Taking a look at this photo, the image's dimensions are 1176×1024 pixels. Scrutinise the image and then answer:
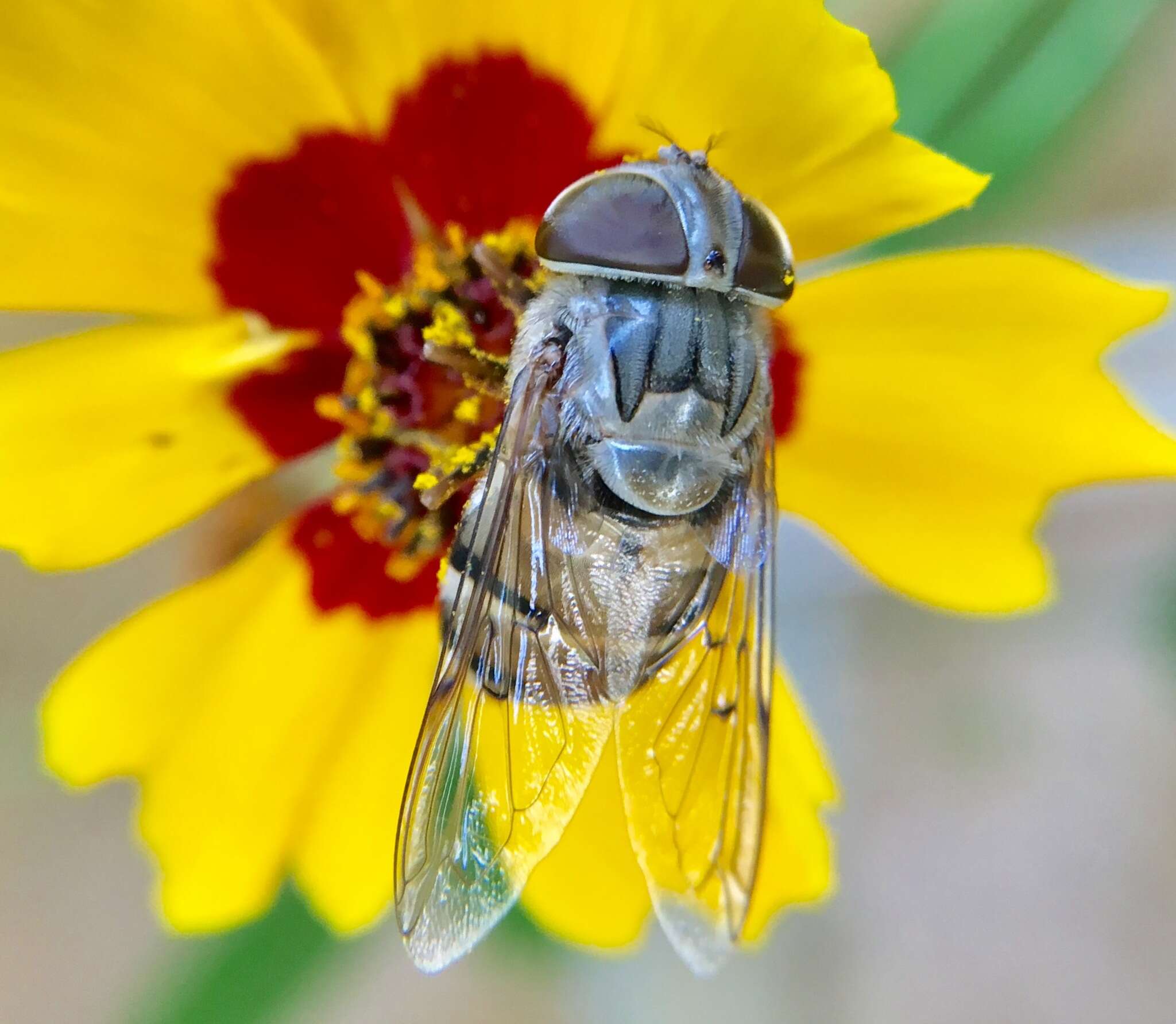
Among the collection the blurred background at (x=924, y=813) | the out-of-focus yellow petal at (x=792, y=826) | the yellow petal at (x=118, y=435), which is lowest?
the blurred background at (x=924, y=813)

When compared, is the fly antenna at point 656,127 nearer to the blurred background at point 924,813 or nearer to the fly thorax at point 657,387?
the fly thorax at point 657,387

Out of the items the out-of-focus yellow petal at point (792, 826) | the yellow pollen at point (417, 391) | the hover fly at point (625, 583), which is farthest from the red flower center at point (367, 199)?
the out-of-focus yellow petal at point (792, 826)

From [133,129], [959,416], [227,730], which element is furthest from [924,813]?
[133,129]

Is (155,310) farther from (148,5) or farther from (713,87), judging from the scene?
(713,87)

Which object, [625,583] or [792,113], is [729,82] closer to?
[792,113]

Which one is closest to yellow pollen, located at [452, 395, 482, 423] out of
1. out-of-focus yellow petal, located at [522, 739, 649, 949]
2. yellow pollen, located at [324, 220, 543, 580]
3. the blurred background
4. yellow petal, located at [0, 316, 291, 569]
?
yellow pollen, located at [324, 220, 543, 580]

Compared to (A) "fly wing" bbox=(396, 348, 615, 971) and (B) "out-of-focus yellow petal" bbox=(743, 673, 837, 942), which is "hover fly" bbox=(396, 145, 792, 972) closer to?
(A) "fly wing" bbox=(396, 348, 615, 971)

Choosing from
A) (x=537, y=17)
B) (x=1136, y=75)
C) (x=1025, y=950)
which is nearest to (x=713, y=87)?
(x=537, y=17)
